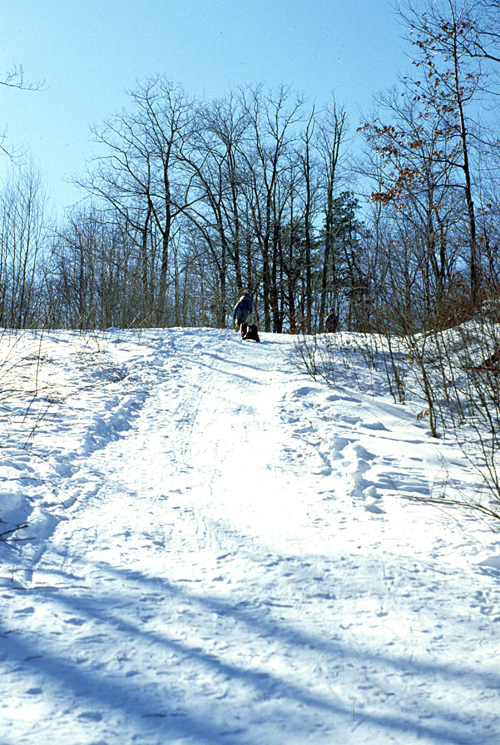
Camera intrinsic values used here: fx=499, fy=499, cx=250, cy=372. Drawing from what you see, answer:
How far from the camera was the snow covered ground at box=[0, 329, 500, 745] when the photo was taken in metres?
1.89

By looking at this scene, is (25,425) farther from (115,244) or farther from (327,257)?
(327,257)

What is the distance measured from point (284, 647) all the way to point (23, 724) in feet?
3.58

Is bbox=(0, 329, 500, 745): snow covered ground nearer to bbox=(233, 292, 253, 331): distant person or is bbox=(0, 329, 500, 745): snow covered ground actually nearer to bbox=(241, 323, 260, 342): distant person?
bbox=(241, 323, 260, 342): distant person

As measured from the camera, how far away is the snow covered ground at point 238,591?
1889 millimetres

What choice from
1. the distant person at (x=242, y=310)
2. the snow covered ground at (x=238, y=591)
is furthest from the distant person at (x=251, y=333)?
the snow covered ground at (x=238, y=591)

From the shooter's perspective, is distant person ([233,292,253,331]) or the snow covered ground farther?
distant person ([233,292,253,331])

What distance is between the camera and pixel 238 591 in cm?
273

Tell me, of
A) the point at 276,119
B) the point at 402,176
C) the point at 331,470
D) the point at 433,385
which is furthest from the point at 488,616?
the point at 276,119

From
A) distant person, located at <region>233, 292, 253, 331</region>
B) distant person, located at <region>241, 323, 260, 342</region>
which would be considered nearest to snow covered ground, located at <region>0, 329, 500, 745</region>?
distant person, located at <region>241, 323, 260, 342</region>

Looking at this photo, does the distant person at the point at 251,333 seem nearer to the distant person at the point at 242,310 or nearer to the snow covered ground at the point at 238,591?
the distant person at the point at 242,310

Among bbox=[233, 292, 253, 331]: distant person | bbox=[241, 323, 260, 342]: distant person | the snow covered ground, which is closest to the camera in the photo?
the snow covered ground

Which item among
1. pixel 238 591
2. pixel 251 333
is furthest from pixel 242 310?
pixel 238 591

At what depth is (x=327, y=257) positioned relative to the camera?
104 feet

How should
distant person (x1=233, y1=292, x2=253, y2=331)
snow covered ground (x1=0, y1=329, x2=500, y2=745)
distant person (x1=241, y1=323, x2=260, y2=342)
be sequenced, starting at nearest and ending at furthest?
snow covered ground (x1=0, y1=329, x2=500, y2=745) → distant person (x1=241, y1=323, x2=260, y2=342) → distant person (x1=233, y1=292, x2=253, y2=331)
